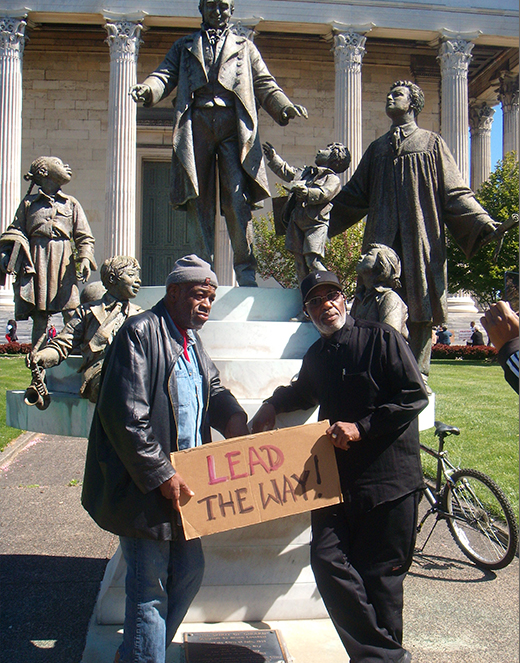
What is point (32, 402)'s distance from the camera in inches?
151

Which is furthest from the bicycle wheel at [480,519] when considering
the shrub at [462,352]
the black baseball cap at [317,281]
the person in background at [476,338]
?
the person in background at [476,338]

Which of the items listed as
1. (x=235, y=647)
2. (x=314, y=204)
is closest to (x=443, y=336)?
(x=314, y=204)

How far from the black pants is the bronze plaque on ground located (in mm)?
575

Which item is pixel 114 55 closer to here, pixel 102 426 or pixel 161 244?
pixel 161 244

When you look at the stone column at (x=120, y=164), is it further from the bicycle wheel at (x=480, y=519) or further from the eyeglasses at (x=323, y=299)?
the eyeglasses at (x=323, y=299)

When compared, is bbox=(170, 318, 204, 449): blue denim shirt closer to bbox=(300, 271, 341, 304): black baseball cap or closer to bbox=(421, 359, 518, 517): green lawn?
bbox=(300, 271, 341, 304): black baseball cap

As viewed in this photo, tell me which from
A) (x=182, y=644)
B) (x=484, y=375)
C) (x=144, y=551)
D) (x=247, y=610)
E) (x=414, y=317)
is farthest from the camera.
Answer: (x=484, y=375)

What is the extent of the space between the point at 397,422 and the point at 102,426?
1276 mm

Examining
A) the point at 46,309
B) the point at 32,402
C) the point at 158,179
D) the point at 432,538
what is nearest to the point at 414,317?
the point at 432,538

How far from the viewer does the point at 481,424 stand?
9.55 m

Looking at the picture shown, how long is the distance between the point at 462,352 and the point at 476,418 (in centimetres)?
1323

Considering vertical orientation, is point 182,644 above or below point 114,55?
below

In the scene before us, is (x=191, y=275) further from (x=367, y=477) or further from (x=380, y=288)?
(x=380, y=288)

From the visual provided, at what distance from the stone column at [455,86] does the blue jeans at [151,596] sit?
1014 inches
